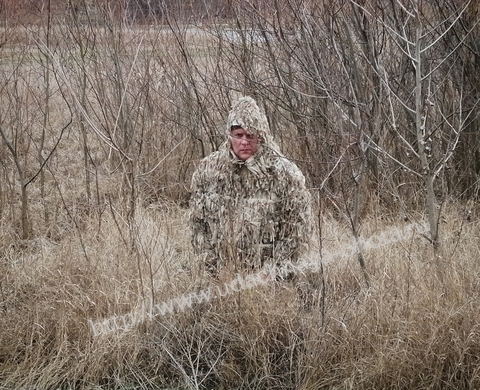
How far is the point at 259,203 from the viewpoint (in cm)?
419

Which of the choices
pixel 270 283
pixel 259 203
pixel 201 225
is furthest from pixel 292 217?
pixel 201 225

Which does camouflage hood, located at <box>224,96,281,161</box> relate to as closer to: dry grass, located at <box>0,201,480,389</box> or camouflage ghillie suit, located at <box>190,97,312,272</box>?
camouflage ghillie suit, located at <box>190,97,312,272</box>

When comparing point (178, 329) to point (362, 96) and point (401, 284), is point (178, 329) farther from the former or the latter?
point (362, 96)

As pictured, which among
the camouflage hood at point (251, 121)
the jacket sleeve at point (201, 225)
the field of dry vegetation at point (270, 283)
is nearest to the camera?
the field of dry vegetation at point (270, 283)

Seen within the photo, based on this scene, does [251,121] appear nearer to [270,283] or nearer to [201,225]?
[201,225]

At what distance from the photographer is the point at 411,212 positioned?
18.9 ft

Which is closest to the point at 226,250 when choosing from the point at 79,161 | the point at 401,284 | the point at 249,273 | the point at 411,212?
the point at 249,273

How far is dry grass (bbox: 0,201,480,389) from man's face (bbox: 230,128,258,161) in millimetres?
689

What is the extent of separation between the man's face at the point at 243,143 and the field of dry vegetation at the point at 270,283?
34 centimetres

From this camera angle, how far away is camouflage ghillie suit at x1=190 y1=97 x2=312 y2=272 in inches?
164

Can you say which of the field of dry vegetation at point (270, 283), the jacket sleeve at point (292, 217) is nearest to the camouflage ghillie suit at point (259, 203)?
the jacket sleeve at point (292, 217)

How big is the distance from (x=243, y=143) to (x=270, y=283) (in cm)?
76

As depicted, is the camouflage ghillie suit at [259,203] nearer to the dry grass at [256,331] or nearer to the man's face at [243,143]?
the man's face at [243,143]

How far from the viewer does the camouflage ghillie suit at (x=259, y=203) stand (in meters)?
4.17
